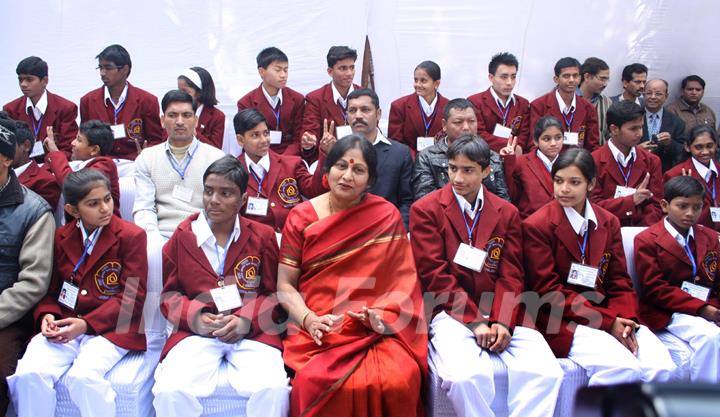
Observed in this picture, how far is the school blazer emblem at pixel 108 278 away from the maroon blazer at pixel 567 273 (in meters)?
1.76

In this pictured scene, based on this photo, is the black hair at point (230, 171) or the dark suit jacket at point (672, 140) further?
the dark suit jacket at point (672, 140)

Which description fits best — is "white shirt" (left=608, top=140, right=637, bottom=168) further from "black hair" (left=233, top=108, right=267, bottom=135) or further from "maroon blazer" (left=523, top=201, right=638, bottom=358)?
"black hair" (left=233, top=108, right=267, bottom=135)

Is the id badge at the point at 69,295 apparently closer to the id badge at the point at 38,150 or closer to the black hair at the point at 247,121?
the black hair at the point at 247,121

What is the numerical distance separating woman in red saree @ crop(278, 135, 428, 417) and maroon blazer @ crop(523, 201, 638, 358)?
0.60 meters

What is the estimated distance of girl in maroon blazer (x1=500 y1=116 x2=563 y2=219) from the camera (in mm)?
3826

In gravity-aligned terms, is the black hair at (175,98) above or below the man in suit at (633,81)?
below

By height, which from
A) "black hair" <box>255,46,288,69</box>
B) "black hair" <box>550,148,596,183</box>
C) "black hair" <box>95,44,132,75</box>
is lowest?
"black hair" <box>550,148,596,183</box>

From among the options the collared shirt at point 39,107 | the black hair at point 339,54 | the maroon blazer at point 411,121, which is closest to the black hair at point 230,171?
the maroon blazer at point 411,121

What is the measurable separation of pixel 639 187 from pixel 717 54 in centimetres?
244

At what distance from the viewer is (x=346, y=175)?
111 inches

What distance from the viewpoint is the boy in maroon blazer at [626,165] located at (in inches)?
158

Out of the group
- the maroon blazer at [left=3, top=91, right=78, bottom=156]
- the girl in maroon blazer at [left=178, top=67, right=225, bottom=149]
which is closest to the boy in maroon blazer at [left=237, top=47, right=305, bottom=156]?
the girl in maroon blazer at [left=178, top=67, right=225, bottom=149]

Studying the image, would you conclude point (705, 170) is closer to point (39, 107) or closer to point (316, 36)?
point (316, 36)

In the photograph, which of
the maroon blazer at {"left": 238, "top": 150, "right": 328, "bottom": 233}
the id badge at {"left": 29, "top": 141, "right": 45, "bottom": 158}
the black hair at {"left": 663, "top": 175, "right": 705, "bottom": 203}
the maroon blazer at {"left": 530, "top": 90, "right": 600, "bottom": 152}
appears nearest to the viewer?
the black hair at {"left": 663, "top": 175, "right": 705, "bottom": 203}
